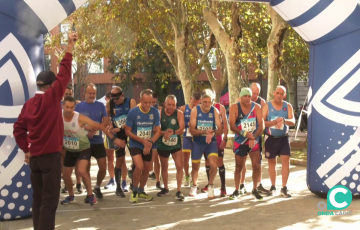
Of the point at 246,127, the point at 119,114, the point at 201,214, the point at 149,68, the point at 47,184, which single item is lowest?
the point at 201,214

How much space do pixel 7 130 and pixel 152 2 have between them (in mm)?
14455

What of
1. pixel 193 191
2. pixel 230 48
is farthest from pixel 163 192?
pixel 230 48

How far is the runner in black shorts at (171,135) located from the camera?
28.1 ft

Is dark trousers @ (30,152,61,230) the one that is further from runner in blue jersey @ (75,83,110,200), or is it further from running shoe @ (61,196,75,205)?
runner in blue jersey @ (75,83,110,200)

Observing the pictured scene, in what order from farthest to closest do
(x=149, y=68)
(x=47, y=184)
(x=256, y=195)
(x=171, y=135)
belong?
(x=149, y=68) < (x=171, y=135) < (x=256, y=195) < (x=47, y=184)

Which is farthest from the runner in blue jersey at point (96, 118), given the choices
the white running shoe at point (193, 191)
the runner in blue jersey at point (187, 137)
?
the white running shoe at point (193, 191)

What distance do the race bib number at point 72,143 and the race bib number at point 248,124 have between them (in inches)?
106

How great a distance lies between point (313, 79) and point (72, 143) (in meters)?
3.94

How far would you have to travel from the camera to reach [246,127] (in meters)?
8.38

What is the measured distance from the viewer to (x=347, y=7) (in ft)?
24.6

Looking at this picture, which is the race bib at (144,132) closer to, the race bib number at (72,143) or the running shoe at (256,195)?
the race bib number at (72,143)

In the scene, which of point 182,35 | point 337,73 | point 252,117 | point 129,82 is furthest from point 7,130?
point 129,82

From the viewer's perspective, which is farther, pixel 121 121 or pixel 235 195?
pixel 121 121

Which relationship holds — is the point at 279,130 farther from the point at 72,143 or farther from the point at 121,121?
the point at 72,143
